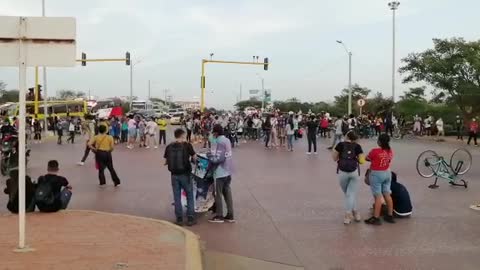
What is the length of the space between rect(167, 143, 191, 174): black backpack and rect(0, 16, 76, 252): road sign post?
273 cm

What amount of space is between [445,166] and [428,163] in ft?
1.83

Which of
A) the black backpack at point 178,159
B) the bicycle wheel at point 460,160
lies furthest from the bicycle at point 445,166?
the black backpack at point 178,159

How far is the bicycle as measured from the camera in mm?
13828

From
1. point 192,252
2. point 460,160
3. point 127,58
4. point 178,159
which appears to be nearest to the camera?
point 192,252

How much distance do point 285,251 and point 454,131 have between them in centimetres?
3586

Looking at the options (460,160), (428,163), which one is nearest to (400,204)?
(428,163)

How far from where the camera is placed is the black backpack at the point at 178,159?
938 centimetres

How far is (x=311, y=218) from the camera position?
9.84 meters

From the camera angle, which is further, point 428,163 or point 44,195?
point 428,163

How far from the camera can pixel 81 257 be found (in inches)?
269

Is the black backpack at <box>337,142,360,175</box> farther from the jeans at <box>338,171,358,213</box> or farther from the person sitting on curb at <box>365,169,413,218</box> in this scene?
the person sitting on curb at <box>365,169,413,218</box>

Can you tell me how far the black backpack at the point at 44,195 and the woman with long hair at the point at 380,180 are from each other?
5087mm

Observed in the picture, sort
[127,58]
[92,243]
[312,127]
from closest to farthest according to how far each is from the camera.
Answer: [92,243] → [312,127] → [127,58]

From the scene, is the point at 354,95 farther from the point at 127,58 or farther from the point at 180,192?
the point at 180,192
